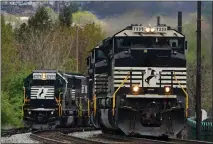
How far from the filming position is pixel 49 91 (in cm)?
2725

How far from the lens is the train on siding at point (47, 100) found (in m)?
26.8

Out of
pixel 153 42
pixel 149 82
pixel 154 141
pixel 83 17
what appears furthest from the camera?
pixel 83 17

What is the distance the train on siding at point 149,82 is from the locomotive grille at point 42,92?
10.6 m

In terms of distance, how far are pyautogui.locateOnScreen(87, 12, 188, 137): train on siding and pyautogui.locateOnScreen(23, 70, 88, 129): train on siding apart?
10.3 m

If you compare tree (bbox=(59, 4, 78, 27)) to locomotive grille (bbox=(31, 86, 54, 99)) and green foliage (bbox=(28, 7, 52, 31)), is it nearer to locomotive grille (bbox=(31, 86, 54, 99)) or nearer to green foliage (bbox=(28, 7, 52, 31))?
green foliage (bbox=(28, 7, 52, 31))

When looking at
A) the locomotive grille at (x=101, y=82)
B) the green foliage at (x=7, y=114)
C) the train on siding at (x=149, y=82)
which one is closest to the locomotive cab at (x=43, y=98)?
the green foliage at (x=7, y=114)

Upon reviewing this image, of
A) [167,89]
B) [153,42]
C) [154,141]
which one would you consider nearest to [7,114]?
[153,42]

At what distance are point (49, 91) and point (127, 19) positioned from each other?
255 inches

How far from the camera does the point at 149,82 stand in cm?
1625

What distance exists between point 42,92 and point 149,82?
11820 millimetres

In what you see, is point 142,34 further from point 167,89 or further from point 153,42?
point 167,89

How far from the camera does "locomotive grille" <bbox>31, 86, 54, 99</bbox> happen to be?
2702cm

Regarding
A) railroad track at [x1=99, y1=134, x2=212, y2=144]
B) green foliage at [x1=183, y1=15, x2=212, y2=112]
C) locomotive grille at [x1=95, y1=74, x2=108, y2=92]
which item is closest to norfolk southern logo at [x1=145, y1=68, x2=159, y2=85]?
railroad track at [x1=99, y1=134, x2=212, y2=144]

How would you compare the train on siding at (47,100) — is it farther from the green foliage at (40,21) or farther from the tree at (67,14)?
the green foliage at (40,21)
